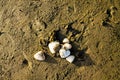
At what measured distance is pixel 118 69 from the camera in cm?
285

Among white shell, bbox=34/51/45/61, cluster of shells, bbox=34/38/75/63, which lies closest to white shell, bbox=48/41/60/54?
cluster of shells, bbox=34/38/75/63

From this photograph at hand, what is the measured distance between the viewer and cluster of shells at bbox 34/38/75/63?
2959mm

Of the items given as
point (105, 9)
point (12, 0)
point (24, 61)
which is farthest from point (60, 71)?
point (12, 0)

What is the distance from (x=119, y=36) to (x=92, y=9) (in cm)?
47

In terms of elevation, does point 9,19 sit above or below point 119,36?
above

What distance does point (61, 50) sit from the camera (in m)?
2.98

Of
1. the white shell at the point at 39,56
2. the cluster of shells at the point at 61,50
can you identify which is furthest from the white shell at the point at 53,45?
the white shell at the point at 39,56

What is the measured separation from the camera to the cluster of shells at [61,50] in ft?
9.71

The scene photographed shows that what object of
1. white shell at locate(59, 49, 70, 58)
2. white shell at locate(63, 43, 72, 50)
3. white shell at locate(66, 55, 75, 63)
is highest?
white shell at locate(63, 43, 72, 50)

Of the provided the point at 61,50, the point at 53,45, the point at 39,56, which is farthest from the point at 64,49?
the point at 39,56

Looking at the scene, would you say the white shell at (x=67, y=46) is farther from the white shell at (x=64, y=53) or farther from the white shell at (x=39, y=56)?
the white shell at (x=39, y=56)

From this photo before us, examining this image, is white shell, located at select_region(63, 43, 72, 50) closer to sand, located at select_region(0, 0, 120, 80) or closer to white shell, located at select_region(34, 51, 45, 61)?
sand, located at select_region(0, 0, 120, 80)

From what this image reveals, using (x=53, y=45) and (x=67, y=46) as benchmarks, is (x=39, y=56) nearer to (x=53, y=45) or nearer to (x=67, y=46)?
(x=53, y=45)

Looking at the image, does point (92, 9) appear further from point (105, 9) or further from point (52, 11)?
point (52, 11)
